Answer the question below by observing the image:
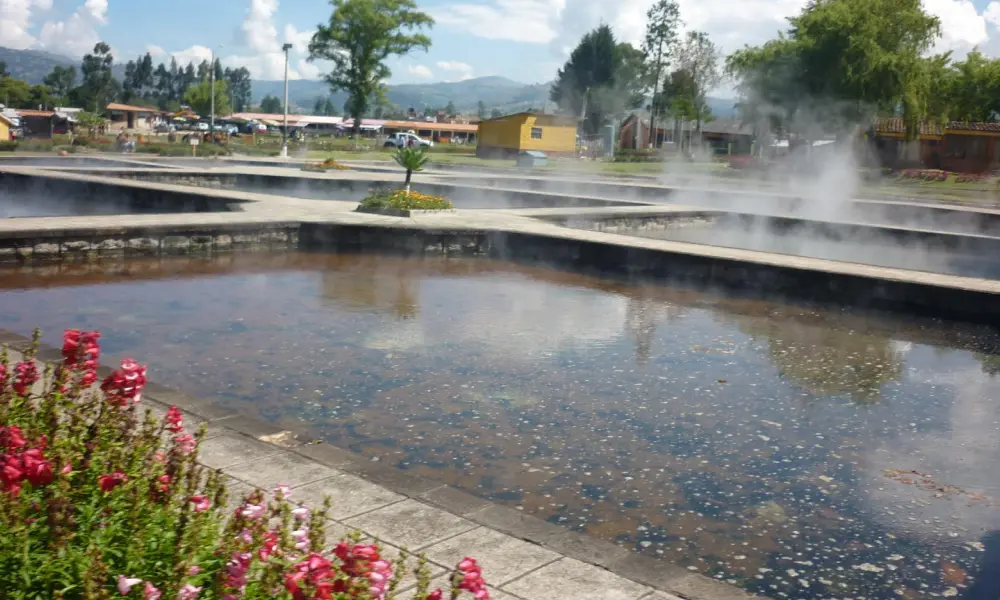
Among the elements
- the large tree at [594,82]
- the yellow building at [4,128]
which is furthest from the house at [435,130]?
the yellow building at [4,128]

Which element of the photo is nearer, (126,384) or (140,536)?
(140,536)

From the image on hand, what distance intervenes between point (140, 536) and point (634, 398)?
4.84m

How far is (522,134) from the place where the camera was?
56.0m

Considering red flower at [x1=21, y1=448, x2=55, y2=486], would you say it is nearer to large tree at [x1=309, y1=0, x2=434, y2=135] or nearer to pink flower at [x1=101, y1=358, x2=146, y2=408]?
pink flower at [x1=101, y1=358, x2=146, y2=408]

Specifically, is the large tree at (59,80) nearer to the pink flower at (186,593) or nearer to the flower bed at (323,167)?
the flower bed at (323,167)

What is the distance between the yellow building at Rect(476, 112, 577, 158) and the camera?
5597cm

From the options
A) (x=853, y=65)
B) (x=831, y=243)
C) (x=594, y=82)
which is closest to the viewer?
(x=831, y=243)

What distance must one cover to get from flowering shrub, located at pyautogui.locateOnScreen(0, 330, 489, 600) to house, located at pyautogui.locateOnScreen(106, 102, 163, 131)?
90.2 meters

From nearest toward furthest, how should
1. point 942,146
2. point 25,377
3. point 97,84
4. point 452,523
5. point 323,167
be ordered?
1. point 25,377
2. point 452,523
3. point 323,167
4. point 942,146
5. point 97,84

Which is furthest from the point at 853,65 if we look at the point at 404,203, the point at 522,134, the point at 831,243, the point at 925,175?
the point at 404,203

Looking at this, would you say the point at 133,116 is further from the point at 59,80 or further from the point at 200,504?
the point at 200,504

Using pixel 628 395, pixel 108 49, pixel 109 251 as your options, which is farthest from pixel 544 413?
pixel 108 49

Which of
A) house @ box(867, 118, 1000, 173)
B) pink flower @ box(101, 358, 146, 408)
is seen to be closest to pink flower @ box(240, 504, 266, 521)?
pink flower @ box(101, 358, 146, 408)

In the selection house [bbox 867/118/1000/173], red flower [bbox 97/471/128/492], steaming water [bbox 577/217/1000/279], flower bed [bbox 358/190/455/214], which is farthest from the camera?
house [bbox 867/118/1000/173]
